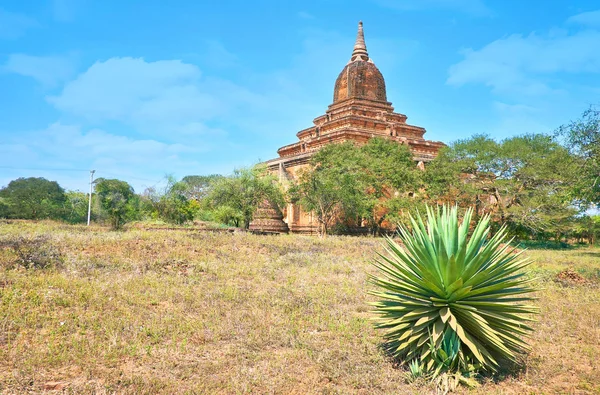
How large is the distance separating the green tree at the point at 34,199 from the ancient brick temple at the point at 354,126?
16.0 meters

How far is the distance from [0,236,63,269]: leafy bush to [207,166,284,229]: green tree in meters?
8.77

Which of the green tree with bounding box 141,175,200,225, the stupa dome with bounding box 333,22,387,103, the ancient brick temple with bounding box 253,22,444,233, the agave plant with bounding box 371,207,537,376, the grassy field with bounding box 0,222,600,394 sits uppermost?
the stupa dome with bounding box 333,22,387,103

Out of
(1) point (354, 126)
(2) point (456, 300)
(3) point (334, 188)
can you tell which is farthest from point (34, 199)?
(2) point (456, 300)

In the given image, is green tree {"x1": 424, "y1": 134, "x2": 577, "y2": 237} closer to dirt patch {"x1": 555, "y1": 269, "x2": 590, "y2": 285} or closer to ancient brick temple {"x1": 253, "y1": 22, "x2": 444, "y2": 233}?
ancient brick temple {"x1": 253, "y1": 22, "x2": 444, "y2": 233}

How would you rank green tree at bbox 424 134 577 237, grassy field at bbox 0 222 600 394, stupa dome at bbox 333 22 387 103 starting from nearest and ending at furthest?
grassy field at bbox 0 222 600 394, green tree at bbox 424 134 577 237, stupa dome at bbox 333 22 387 103

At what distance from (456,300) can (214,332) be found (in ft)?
9.84

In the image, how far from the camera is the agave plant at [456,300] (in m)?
4.17

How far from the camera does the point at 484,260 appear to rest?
429 cm

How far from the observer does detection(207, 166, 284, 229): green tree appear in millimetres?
18594

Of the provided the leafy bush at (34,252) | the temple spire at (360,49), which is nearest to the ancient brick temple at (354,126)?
the temple spire at (360,49)

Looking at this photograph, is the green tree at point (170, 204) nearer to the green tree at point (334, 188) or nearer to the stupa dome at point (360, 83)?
the green tree at point (334, 188)

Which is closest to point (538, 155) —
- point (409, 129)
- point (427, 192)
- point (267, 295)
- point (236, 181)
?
point (427, 192)

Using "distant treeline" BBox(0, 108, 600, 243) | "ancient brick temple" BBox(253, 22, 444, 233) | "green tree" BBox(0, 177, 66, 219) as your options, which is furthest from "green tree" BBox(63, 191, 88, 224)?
"ancient brick temple" BBox(253, 22, 444, 233)

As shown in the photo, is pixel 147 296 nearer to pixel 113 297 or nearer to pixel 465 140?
pixel 113 297
